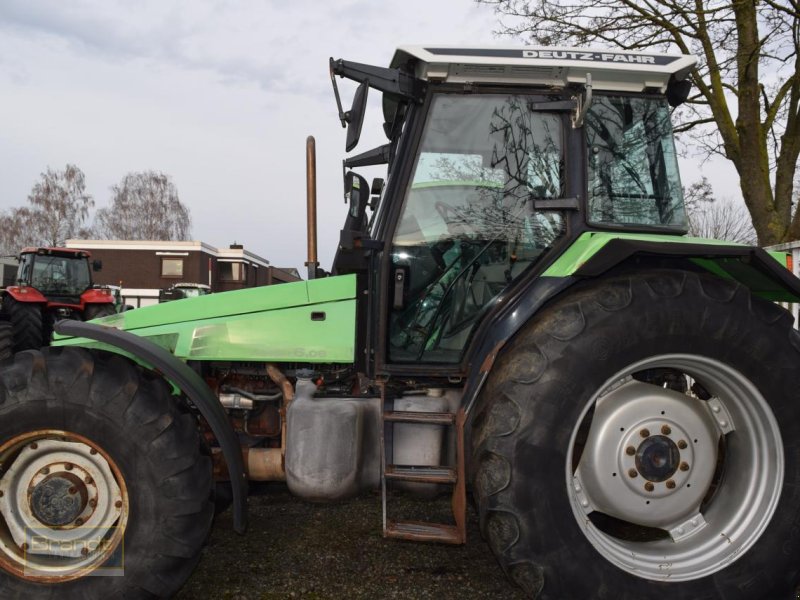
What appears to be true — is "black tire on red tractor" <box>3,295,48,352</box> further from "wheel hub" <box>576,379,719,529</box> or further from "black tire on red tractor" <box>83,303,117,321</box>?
"wheel hub" <box>576,379,719,529</box>

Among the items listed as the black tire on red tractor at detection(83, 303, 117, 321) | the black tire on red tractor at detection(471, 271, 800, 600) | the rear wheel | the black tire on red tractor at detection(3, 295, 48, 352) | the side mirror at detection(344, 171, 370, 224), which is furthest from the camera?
the black tire on red tractor at detection(83, 303, 117, 321)

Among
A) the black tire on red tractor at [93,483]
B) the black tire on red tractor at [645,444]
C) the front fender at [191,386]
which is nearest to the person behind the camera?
the black tire on red tractor at [645,444]

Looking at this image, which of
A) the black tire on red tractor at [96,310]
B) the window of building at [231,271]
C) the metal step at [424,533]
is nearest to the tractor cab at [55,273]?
the black tire on red tractor at [96,310]

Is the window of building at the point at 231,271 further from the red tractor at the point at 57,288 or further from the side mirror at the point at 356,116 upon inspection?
the side mirror at the point at 356,116

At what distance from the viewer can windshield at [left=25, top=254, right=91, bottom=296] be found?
1284cm

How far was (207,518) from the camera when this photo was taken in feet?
8.18

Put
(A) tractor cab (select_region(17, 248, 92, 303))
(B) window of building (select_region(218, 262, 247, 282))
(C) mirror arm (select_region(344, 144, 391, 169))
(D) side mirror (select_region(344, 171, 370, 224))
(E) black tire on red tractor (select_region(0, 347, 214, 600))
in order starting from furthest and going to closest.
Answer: (B) window of building (select_region(218, 262, 247, 282))
(A) tractor cab (select_region(17, 248, 92, 303))
(C) mirror arm (select_region(344, 144, 391, 169))
(D) side mirror (select_region(344, 171, 370, 224))
(E) black tire on red tractor (select_region(0, 347, 214, 600))

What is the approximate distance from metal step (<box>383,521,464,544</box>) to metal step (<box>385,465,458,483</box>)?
0.62 ft

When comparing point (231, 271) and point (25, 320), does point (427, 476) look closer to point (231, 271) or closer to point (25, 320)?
point (25, 320)

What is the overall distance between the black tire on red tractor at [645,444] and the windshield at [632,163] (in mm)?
437

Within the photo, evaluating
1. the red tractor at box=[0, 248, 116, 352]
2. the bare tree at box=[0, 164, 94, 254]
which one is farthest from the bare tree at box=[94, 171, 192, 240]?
the red tractor at box=[0, 248, 116, 352]

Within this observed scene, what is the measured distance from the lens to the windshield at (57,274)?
12.8m

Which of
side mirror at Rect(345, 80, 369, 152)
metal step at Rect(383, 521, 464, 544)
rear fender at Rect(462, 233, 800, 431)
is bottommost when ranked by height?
metal step at Rect(383, 521, 464, 544)

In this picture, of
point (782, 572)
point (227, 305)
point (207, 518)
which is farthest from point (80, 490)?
point (782, 572)
